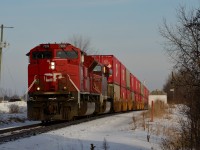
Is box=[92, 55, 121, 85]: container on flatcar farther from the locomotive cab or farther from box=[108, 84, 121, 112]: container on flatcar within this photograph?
the locomotive cab

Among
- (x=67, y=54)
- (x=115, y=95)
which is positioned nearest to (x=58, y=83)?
(x=67, y=54)

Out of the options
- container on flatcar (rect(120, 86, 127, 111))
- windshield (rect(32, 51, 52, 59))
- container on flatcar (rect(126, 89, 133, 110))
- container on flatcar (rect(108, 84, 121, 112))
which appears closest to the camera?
windshield (rect(32, 51, 52, 59))

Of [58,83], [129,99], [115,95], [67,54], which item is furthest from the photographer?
[129,99]

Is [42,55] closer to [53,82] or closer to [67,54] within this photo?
[67,54]

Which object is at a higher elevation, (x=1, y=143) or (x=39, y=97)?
(x=39, y=97)

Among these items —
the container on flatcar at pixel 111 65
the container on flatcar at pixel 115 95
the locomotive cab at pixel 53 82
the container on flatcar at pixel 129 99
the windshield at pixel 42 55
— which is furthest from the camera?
the container on flatcar at pixel 129 99

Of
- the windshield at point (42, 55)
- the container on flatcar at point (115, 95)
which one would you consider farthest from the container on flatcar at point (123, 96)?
the windshield at point (42, 55)

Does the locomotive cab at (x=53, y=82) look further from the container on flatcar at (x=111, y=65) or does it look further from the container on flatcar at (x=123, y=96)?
the container on flatcar at (x=123, y=96)

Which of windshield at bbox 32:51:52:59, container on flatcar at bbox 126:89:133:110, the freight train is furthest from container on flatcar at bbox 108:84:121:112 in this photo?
windshield at bbox 32:51:52:59

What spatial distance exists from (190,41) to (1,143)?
688 centimetres

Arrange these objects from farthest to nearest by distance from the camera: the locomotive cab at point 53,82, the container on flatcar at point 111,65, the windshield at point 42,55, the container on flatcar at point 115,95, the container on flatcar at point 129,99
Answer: the container on flatcar at point 129,99 < the container on flatcar at point 111,65 < the container on flatcar at point 115,95 < the windshield at point 42,55 < the locomotive cab at point 53,82

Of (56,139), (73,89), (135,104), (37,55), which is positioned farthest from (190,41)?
(135,104)

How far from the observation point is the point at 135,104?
4656cm

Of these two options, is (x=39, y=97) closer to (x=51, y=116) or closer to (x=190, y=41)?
(x=51, y=116)
